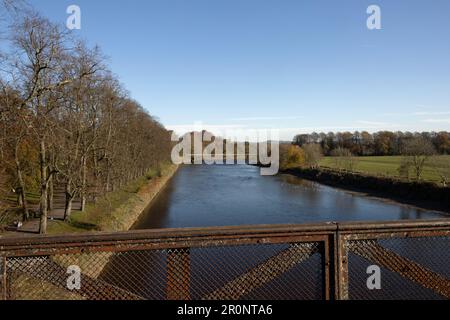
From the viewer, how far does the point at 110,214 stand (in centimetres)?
2778

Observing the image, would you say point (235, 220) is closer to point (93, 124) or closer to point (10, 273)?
point (93, 124)

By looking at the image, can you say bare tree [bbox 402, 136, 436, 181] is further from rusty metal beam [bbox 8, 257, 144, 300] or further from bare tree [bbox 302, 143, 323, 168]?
rusty metal beam [bbox 8, 257, 144, 300]

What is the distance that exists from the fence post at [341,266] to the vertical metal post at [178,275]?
180cm

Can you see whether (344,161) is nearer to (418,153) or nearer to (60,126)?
(418,153)

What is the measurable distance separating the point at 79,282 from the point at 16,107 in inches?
362

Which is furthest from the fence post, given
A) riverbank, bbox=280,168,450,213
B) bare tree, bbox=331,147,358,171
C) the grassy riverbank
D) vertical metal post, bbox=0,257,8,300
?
bare tree, bbox=331,147,358,171

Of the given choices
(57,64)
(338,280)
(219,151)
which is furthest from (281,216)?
(219,151)

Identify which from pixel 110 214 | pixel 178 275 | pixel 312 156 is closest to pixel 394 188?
pixel 312 156

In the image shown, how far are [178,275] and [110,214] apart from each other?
24.9m

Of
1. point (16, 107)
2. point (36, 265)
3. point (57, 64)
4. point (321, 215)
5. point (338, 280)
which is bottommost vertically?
point (321, 215)

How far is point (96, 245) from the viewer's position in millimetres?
4082

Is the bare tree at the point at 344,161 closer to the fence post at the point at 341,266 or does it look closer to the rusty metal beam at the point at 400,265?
the rusty metal beam at the point at 400,265

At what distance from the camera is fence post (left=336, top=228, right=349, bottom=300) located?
4.52 metres

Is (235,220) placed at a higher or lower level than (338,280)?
lower
